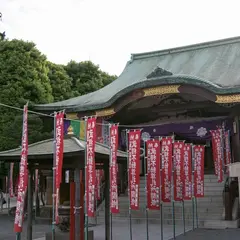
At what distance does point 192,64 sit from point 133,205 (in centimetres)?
1143

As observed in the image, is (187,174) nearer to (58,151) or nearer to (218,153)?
(218,153)

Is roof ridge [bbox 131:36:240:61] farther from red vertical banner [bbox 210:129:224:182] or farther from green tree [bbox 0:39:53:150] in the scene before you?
red vertical banner [bbox 210:129:224:182]

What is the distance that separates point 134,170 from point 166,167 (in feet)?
4.88

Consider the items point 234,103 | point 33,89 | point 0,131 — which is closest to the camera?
point 234,103

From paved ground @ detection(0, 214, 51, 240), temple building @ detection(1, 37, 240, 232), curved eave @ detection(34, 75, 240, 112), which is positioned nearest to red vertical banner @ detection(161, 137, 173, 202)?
temple building @ detection(1, 37, 240, 232)

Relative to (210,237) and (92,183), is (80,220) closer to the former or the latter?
(92,183)

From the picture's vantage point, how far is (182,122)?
17.2m

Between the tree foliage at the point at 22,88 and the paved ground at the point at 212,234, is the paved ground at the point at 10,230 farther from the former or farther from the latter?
the paved ground at the point at 212,234

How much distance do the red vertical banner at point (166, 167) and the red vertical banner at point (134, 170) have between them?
122cm

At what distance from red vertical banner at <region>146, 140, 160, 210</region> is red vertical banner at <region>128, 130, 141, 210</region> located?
0.59 meters

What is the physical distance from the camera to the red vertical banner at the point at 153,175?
371 inches

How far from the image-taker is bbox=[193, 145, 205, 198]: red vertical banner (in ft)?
37.2

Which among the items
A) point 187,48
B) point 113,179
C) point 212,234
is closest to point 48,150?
point 113,179

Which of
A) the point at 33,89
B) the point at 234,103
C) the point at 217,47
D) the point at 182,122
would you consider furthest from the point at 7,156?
the point at 217,47
